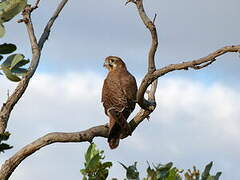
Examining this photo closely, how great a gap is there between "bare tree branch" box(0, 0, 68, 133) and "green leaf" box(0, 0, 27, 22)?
2027 mm

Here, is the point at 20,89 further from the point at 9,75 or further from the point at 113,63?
the point at 113,63

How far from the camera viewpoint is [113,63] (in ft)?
28.0

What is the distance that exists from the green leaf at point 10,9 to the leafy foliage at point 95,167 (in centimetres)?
67

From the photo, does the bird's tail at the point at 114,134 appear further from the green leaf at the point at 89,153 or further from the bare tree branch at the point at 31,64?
the green leaf at the point at 89,153

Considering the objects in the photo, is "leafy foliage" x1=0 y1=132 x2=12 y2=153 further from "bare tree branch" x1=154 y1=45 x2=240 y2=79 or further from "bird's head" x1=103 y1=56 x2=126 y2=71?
"bird's head" x1=103 y1=56 x2=126 y2=71

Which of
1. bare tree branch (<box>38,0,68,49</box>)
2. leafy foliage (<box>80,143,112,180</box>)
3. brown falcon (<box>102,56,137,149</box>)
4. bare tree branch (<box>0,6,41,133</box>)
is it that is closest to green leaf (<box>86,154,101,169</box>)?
leafy foliage (<box>80,143,112,180</box>)

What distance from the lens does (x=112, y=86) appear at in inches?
303

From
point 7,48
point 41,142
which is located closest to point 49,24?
point 41,142

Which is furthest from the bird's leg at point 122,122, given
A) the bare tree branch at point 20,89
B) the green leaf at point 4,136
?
the green leaf at point 4,136

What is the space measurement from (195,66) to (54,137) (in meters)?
1.35

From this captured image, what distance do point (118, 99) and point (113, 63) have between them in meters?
1.33

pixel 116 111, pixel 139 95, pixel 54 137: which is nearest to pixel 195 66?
pixel 139 95

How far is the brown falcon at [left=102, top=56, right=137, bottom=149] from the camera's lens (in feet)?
21.9

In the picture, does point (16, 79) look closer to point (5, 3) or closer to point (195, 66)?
point (5, 3)
